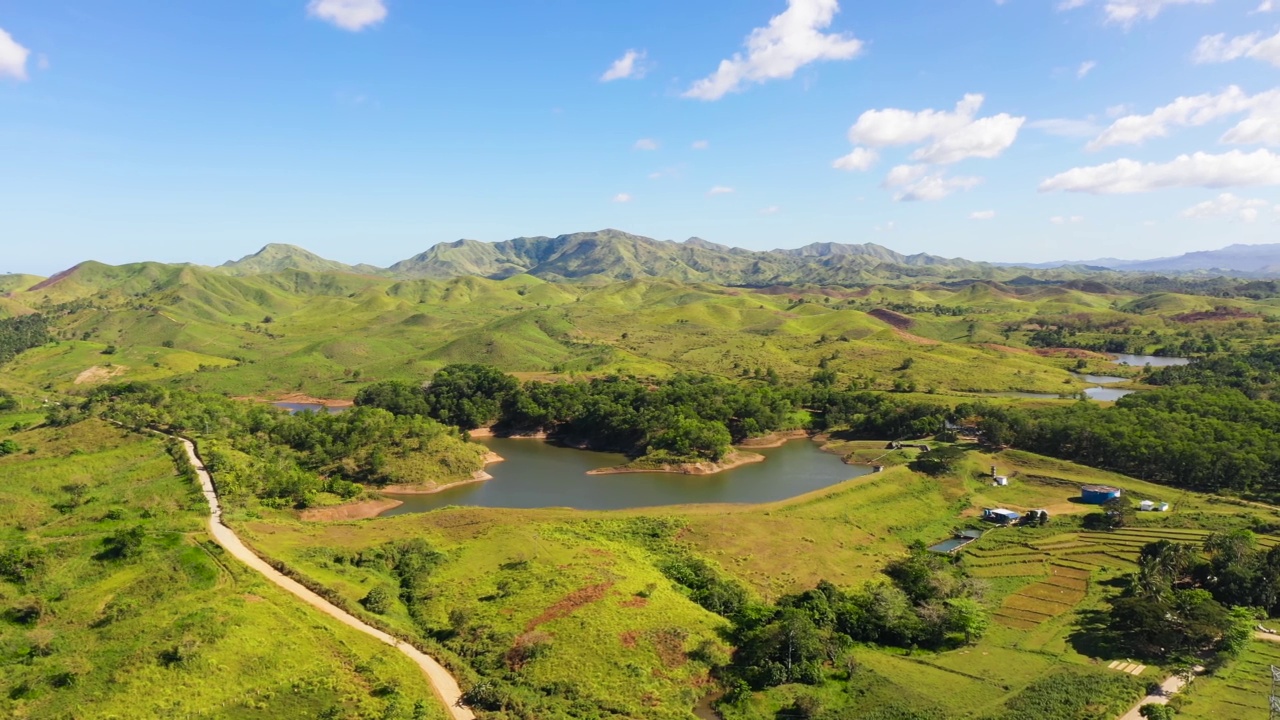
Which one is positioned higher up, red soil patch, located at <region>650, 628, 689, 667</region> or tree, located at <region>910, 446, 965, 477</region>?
tree, located at <region>910, 446, 965, 477</region>

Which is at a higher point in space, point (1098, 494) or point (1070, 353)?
point (1070, 353)

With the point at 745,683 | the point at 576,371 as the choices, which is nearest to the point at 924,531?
the point at 745,683

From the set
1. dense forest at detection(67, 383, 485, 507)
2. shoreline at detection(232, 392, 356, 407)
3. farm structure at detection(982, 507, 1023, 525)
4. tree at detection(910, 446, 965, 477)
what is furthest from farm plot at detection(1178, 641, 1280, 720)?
shoreline at detection(232, 392, 356, 407)

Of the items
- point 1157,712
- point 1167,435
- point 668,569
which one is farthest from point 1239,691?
point 1167,435

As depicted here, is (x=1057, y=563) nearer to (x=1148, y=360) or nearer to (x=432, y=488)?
(x=432, y=488)

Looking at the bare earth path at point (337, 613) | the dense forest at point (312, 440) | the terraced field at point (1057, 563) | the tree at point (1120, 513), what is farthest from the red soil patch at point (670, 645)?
the dense forest at point (312, 440)

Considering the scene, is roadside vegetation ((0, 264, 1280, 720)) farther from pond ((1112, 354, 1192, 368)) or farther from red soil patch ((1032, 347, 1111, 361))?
pond ((1112, 354, 1192, 368))

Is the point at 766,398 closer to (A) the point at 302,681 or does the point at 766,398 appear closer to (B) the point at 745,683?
(B) the point at 745,683

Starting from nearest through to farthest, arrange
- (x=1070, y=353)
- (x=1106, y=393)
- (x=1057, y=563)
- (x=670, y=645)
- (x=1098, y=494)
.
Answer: (x=670, y=645) → (x=1057, y=563) → (x=1098, y=494) → (x=1106, y=393) → (x=1070, y=353)
